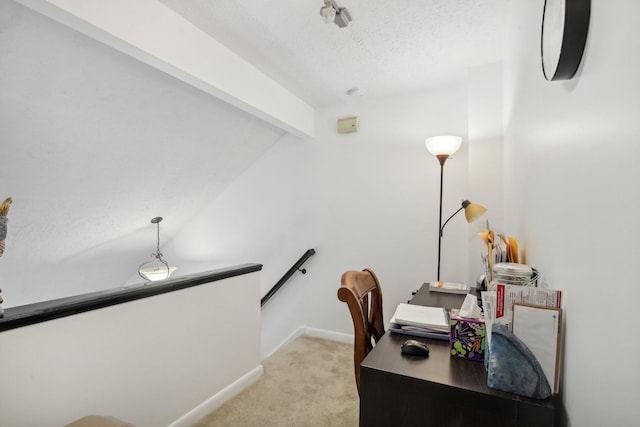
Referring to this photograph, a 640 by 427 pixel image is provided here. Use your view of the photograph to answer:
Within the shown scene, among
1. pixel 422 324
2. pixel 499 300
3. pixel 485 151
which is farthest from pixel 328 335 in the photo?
pixel 499 300

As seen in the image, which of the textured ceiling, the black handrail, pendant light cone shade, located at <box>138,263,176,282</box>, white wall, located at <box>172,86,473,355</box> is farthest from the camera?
pendant light cone shade, located at <box>138,263,176,282</box>

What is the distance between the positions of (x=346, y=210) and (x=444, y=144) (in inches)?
41.9

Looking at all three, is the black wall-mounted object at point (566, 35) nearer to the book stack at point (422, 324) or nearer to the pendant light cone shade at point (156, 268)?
the book stack at point (422, 324)

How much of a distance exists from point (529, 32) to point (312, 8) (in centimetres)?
107

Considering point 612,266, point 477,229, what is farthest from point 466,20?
point 612,266

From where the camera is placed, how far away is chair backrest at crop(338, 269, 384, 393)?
3.97 ft

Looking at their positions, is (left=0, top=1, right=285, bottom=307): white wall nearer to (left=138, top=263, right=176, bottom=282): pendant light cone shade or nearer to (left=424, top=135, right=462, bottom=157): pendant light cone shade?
(left=138, top=263, right=176, bottom=282): pendant light cone shade

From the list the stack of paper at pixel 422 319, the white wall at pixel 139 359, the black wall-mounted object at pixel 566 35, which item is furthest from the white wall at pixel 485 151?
the white wall at pixel 139 359

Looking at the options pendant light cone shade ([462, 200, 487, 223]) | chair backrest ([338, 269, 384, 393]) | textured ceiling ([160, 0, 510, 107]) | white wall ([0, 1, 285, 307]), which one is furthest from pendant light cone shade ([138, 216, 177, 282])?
pendant light cone shade ([462, 200, 487, 223])

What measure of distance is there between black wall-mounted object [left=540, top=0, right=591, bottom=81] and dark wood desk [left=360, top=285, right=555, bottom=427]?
2.64 ft

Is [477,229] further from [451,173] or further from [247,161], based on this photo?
[247,161]

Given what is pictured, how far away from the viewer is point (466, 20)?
1.79 metres

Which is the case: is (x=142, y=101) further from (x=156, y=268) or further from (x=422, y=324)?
(x=156, y=268)

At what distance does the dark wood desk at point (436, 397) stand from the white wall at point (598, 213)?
0.38 ft
